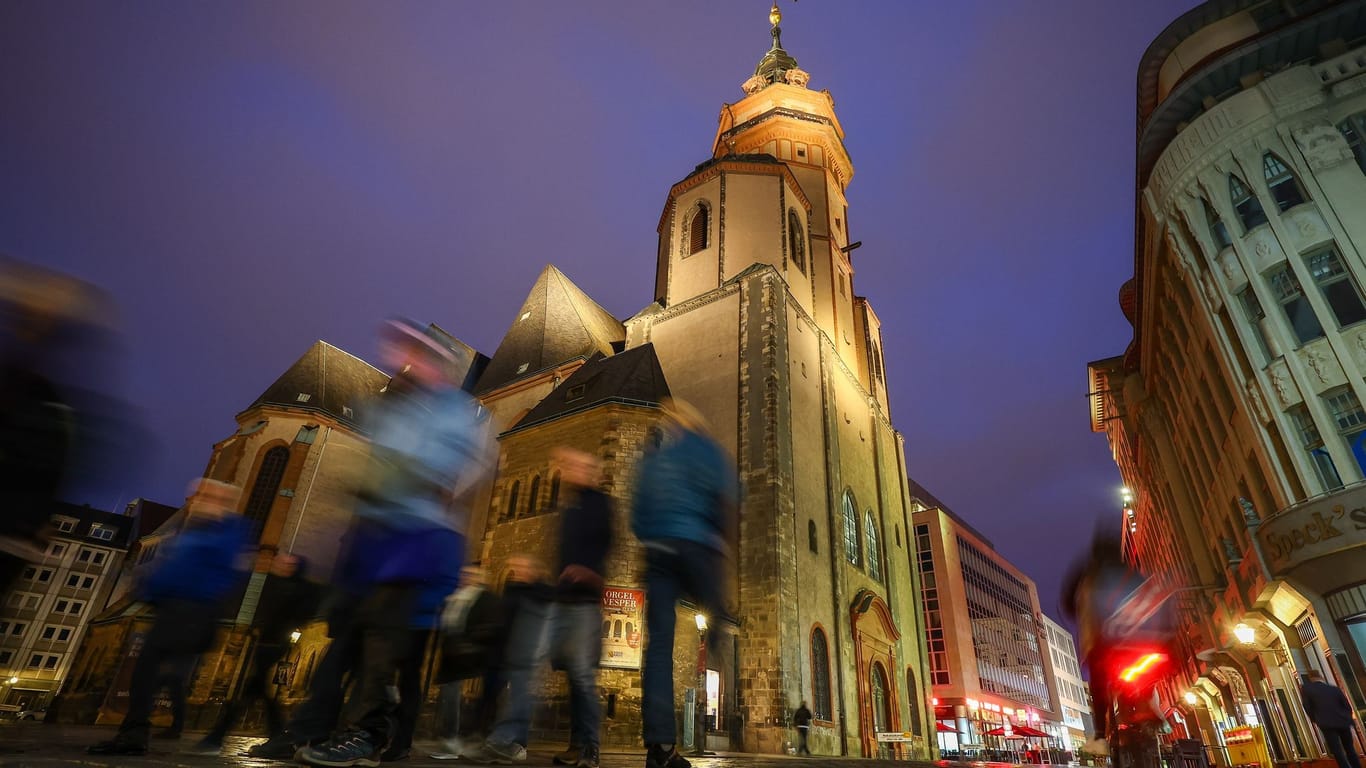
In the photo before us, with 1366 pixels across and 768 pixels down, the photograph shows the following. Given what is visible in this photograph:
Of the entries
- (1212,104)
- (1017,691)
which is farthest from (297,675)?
(1017,691)

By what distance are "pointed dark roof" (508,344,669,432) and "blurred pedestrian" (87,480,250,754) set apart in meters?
12.2

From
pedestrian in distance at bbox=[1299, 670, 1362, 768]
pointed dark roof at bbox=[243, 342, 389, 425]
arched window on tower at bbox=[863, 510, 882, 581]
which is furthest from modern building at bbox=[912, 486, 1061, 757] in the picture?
pointed dark roof at bbox=[243, 342, 389, 425]

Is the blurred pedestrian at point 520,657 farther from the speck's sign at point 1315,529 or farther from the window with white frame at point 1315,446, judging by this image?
the window with white frame at point 1315,446

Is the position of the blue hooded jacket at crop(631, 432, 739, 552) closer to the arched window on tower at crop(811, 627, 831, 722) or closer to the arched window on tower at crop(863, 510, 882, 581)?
the arched window on tower at crop(811, 627, 831, 722)

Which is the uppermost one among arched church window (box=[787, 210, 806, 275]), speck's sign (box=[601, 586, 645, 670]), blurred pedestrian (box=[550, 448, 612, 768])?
arched church window (box=[787, 210, 806, 275])

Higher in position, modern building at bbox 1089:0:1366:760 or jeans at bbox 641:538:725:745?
modern building at bbox 1089:0:1366:760

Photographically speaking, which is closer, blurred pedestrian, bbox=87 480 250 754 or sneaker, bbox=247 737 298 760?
sneaker, bbox=247 737 298 760

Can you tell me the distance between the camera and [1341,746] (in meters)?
7.75

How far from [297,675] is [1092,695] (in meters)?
21.8

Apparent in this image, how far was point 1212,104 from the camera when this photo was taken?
14.2 meters

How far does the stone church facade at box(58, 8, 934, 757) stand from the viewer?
596 inches

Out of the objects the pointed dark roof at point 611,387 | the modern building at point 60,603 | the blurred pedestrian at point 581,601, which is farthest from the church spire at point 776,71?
the modern building at point 60,603

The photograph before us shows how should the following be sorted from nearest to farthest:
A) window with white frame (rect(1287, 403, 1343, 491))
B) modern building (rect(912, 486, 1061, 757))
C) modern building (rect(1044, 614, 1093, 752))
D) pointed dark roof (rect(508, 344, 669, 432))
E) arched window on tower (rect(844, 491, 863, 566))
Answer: window with white frame (rect(1287, 403, 1343, 491))
pointed dark roof (rect(508, 344, 669, 432))
arched window on tower (rect(844, 491, 863, 566))
modern building (rect(912, 486, 1061, 757))
modern building (rect(1044, 614, 1093, 752))

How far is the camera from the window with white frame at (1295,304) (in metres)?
12.1
